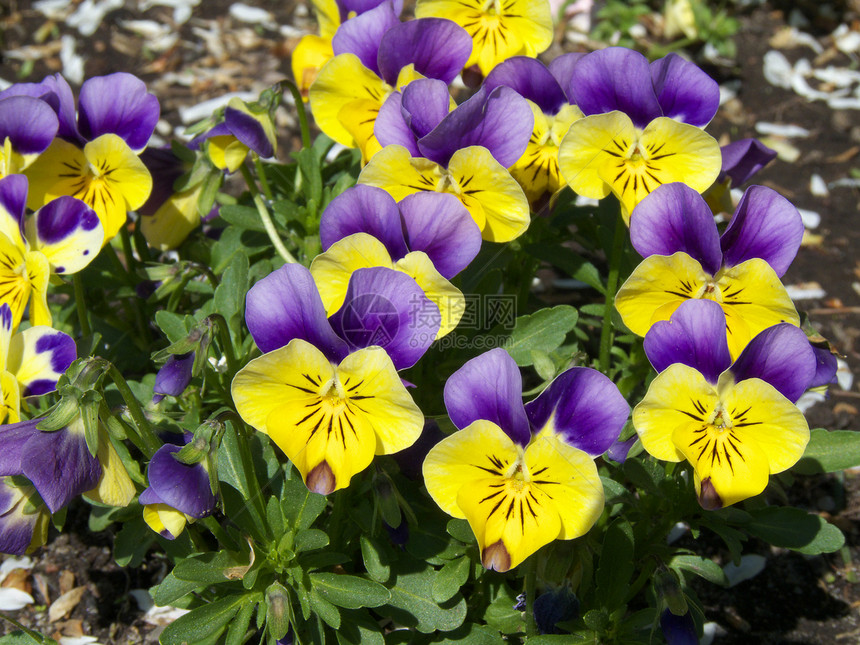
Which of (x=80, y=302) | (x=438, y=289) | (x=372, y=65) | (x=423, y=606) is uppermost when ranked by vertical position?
(x=372, y=65)

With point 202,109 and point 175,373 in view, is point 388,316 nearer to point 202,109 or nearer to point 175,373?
point 175,373

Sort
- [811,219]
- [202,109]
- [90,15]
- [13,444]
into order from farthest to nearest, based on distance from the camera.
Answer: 1. [90,15]
2. [202,109]
3. [811,219]
4. [13,444]

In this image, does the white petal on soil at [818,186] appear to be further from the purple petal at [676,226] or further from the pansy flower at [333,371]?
the pansy flower at [333,371]

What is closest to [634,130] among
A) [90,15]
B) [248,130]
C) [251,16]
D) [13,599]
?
[248,130]

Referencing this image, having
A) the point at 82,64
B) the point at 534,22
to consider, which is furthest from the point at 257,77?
the point at 534,22

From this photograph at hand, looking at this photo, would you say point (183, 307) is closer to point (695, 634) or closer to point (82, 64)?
point (695, 634)

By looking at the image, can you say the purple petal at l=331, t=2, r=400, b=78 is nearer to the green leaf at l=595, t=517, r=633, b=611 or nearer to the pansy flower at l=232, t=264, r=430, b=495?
the pansy flower at l=232, t=264, r=430, b=495
